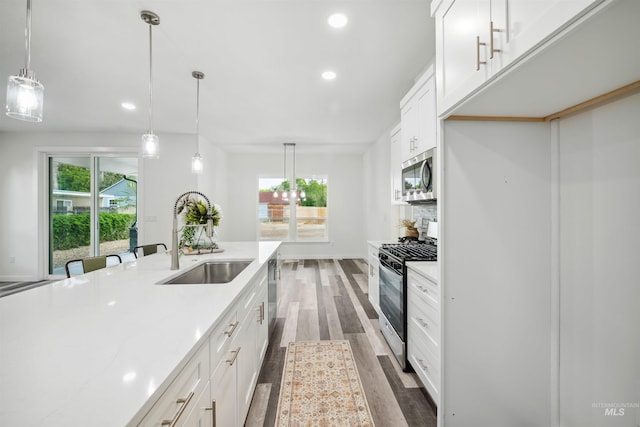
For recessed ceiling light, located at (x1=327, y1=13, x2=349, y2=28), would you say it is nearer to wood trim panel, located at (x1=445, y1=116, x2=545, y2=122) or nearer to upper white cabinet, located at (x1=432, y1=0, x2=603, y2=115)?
upper white cabinet, located at (x1=432, y1=0, x2=603, y2=115)

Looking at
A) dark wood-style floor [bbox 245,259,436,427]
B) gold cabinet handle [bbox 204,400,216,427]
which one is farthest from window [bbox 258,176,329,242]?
gold cabinet handle [bbox 204,400,216,427]

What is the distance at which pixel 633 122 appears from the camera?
1093mm

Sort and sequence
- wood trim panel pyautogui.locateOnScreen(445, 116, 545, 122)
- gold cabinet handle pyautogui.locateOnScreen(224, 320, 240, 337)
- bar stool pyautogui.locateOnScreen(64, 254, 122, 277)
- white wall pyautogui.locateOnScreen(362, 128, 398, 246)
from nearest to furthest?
gold cabinet handle pyautogui.locateOnScreen(224, 320, 240, 337) → wood trim panel pyautogui.locateOnScreen(445, 116, 545, 122) → bar stool pyautogui.locateOnScreen(64, 254, 122, 277) → white wall pyautogui.locateOnScreen(362, 128, 398, 246)

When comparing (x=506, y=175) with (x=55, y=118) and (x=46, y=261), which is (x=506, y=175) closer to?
(x=55, y=118)

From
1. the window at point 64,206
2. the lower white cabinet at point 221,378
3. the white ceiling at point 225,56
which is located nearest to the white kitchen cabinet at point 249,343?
the lower white cabinet at point 221,378

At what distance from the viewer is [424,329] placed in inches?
71.5

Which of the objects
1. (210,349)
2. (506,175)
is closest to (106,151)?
(210,349)

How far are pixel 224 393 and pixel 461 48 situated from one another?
6.32ft

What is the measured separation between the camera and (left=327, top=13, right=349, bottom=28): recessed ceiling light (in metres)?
2.00

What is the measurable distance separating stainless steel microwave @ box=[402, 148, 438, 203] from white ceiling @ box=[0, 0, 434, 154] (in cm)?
102

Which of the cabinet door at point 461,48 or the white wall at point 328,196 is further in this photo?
the white wall at point 328,196

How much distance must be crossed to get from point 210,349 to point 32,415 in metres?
0.52

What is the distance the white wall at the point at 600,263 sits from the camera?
1.11 meters

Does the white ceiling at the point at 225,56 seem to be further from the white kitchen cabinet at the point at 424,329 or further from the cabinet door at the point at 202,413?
the cabinet door at the point at 202,413
